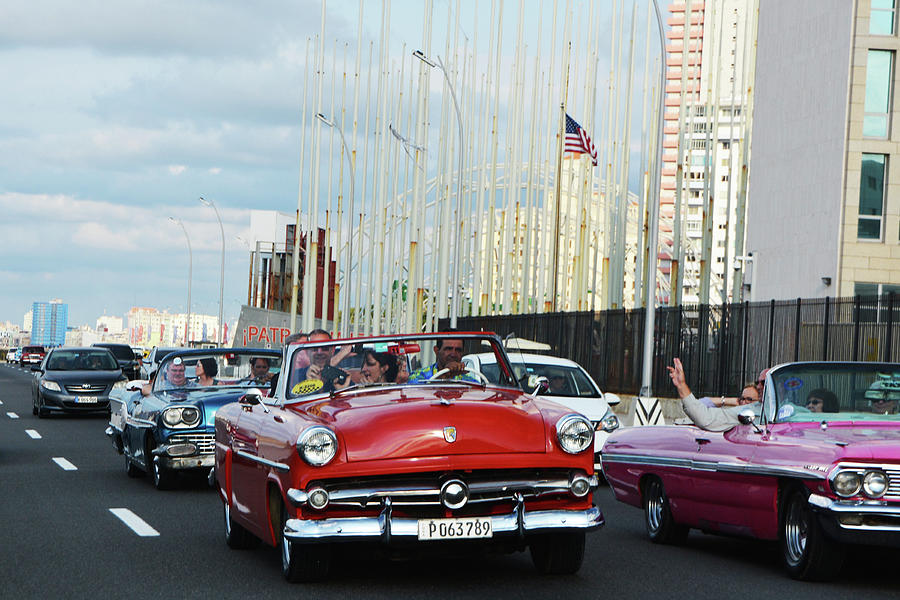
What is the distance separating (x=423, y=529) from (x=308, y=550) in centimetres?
87

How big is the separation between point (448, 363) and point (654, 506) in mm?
2530

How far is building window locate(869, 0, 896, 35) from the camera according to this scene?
3991 cm

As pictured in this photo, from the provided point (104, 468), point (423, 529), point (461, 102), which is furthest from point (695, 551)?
point (461, 102)

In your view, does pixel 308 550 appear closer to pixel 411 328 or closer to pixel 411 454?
pixel 411 454

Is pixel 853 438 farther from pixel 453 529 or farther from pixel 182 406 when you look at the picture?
pixel 182 406

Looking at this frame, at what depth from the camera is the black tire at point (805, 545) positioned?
8.38 metres

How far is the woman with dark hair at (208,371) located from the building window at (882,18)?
96.6 ft

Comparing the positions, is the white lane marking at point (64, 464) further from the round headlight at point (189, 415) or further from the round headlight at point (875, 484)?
the round headlight at point (875, 484)

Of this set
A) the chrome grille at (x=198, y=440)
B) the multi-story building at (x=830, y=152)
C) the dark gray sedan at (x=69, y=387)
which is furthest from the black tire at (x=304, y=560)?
the multi-story building at (x=830, y=152)

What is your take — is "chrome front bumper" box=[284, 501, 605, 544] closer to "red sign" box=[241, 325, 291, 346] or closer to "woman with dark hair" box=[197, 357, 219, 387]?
"woman with dark hair" box=[197, 357, 219, 387]

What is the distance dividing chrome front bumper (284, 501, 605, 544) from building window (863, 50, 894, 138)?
3444 centimetres

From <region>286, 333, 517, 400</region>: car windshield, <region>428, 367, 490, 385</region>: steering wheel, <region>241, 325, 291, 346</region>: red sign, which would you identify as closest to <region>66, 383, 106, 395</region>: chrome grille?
<region>286, 333, 517, 400</region>: car windshield

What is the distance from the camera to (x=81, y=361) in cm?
3275

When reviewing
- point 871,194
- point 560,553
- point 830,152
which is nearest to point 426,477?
point 560,553
